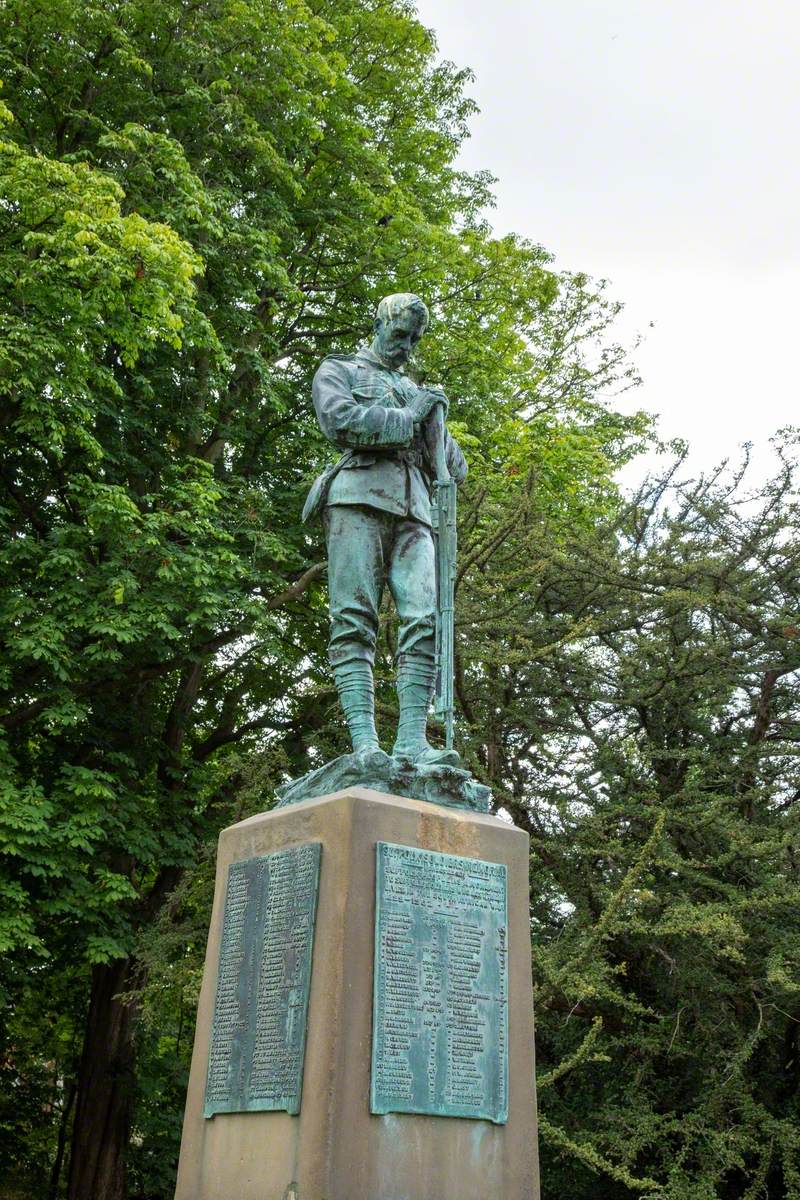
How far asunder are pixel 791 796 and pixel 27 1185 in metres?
12.1

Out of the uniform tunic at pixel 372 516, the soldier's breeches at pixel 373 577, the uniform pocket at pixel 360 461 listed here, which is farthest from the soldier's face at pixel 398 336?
the soldier's breeches at pixel 373 577

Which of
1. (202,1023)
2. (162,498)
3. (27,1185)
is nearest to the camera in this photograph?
(202,1023)

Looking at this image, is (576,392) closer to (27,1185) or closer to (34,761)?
(34,761)

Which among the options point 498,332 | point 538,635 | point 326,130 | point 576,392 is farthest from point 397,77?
point 538,635

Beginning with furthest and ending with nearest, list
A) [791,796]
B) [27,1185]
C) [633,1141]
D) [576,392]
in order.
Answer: [576,392] < [27,1185] < [791,796] < [633,1141]

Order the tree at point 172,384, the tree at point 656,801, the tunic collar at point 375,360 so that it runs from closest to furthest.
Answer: the tunic collar at point 375,360 → the tree at point 656,801 → the tree at point 172,384

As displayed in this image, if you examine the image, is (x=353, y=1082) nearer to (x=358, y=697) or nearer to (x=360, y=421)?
(x=358, y=697)

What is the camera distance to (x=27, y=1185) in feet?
62.7

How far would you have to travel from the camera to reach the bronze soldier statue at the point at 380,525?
6.55 m

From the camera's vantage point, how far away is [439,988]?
5844 millimetres

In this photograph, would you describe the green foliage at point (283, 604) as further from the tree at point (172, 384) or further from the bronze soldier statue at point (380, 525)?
the bronze soldier statue at point (380, 525)

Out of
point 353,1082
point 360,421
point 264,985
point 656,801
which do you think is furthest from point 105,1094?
point 360,421

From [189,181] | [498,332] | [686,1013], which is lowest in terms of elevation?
[686,1013]

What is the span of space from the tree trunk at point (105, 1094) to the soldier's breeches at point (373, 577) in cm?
950
